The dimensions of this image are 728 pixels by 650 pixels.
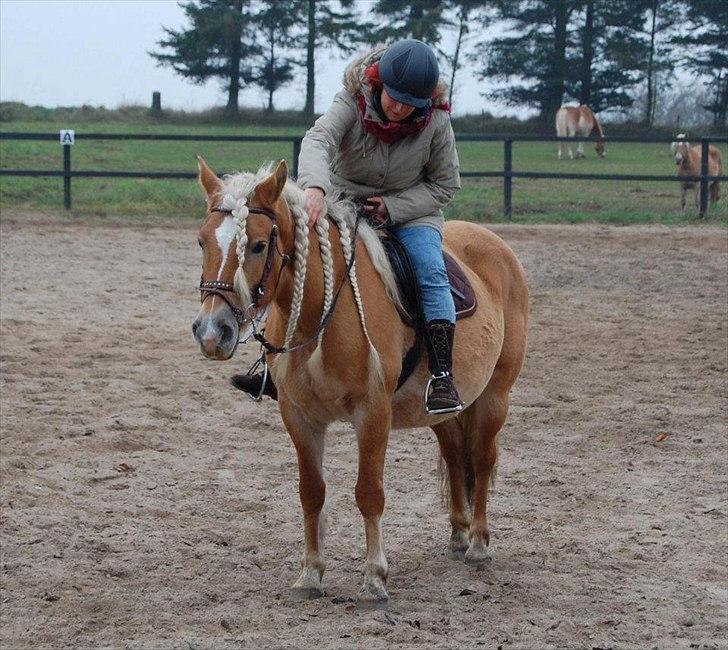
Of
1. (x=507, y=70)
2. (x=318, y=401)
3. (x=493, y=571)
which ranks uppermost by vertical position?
(x=507, y=70)

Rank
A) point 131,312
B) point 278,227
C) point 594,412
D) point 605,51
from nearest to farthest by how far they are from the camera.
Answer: point 278,227, point 594,412, point 131,312, point 605,51

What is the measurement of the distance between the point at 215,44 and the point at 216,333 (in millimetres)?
38651

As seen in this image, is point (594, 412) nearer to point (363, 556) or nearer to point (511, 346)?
point (511, 346)

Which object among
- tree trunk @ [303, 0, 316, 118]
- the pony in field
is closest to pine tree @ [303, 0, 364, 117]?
tree trunk @ [303, 0, 316, 118]

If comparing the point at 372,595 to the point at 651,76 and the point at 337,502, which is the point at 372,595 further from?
the point at 651,76

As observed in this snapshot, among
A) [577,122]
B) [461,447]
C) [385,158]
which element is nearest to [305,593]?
[461,447]

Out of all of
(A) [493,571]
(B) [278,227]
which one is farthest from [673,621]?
(B) [278,227]

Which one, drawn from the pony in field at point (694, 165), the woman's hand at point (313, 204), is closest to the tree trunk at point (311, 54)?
the pony in field at point (694, 165)

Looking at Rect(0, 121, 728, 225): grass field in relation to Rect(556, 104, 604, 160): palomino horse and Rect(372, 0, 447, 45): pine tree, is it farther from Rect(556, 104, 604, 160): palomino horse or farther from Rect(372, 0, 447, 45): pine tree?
Rect(372, 0, 447, 45): pine tree

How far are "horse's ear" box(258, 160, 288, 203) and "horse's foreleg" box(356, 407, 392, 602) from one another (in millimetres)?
957

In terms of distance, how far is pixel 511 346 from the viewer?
17.8ft

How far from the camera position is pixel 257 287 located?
386 cm

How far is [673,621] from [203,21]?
126 ft

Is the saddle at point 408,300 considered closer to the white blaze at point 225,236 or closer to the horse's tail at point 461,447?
the horse's tail at point 461,447
